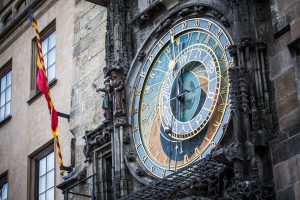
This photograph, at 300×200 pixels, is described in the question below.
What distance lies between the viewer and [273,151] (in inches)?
497

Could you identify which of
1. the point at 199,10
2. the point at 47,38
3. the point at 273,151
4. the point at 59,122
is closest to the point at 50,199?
the point at 59,122

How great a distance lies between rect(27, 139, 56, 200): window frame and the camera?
18.5 metres

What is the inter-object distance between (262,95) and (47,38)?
7766 millimetres

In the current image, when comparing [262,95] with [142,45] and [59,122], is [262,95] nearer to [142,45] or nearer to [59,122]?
[142,45]

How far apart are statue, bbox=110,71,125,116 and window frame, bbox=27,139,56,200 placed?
3347 mm

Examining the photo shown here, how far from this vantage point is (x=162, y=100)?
48.0ft

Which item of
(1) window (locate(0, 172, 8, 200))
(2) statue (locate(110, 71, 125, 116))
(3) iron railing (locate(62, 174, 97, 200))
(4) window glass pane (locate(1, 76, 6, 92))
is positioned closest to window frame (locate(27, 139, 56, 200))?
(1) window (locate(0, 172, 8, 200))

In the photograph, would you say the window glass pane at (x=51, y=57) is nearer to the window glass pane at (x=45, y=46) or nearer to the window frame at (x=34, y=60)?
the window glass pane at (x=45, y=46)

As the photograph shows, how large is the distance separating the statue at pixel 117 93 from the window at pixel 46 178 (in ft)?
10.9

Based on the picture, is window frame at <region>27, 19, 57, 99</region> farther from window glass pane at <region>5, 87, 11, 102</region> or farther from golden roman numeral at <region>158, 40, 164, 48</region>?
golden roman numeral at <region>158, 40, 164, 48</region>

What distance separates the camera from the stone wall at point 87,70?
17016 millimetres

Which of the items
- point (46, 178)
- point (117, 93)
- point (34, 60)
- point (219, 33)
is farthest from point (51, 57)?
point (219, 33)

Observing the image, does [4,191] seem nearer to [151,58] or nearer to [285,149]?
[151,58]

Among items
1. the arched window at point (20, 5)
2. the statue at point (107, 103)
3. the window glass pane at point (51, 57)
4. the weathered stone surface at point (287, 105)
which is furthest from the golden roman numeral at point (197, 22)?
the arched window at point (20, 5)
